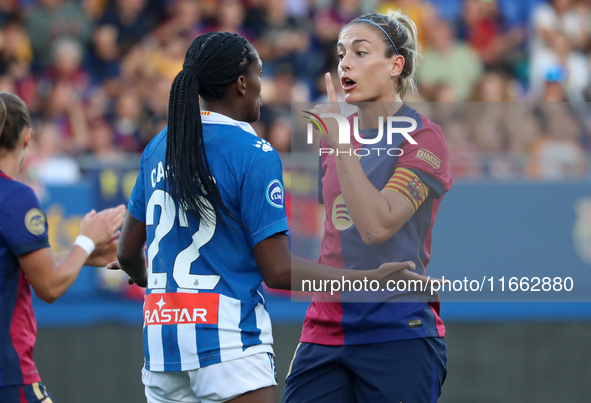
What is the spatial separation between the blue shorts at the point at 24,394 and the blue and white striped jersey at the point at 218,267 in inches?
32.1

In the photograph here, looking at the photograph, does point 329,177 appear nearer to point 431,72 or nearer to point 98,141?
point 98,141

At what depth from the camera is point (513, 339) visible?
6.51 metres

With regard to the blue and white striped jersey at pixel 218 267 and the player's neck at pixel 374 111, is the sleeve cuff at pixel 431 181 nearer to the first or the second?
the player's neck at pixel 374 111

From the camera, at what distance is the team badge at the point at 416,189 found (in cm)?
273

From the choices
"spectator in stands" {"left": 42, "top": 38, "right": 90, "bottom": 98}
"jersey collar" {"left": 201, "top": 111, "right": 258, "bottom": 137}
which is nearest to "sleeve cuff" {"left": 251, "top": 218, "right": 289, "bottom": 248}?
"jersey collar" {"left": 201, "top": 111, "right": 258, "bottom": 137}

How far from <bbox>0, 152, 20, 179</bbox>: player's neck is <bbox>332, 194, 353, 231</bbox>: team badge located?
1.43 m

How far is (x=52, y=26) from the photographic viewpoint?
896 centimetres

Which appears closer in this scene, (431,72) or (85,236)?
(85,236)

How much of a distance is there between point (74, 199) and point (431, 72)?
4.85 m

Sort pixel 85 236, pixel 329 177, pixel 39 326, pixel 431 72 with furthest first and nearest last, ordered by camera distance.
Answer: pixel 431 72
pixel 39 326
pixel 85 236
pixel 329 177

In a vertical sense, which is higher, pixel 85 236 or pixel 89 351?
pixel 85 236

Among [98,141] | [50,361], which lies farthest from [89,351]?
[98,141]

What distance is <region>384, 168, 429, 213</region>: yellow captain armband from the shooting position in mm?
2715

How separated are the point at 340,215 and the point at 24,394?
1530mm
